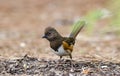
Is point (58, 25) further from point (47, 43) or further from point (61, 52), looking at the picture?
point (61, 52)

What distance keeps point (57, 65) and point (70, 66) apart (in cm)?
19

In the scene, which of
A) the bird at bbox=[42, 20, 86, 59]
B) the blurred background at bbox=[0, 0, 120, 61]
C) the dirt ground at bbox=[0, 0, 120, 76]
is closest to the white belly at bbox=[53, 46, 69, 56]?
the bird at bbox=[42, 20, 86, 59]

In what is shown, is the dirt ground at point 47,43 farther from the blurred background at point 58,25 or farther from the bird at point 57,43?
the bird at point 57,43

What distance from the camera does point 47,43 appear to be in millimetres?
12828

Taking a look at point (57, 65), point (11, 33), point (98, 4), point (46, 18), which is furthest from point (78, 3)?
point (57, 65)

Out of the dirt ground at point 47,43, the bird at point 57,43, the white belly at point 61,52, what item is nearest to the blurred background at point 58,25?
the dirt ground at point 47,43

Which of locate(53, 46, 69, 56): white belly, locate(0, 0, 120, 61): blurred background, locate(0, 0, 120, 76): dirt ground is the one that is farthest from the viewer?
locate(0, 0, 120, 61): blurred background

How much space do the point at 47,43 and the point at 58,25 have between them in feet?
9.73

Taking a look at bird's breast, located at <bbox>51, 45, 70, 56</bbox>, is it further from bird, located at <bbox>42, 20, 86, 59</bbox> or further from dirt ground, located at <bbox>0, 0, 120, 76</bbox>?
dirt ground, located at <bbox>0, 0, 120, 76</bbox>

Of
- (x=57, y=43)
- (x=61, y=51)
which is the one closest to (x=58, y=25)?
(x=57, y=43)

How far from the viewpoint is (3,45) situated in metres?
12.0

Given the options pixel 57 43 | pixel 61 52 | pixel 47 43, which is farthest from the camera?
pixel 47 43

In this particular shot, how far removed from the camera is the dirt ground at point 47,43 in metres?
7.40

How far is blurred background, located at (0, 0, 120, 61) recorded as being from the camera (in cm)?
1112
